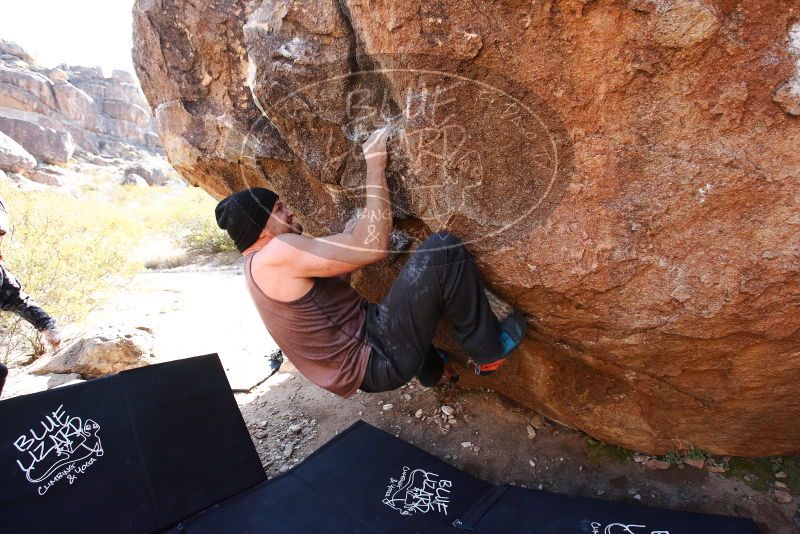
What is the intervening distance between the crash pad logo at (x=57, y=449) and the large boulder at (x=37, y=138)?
95.5ft

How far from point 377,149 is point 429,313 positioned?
70cm

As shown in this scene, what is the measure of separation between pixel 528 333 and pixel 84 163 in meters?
33.0

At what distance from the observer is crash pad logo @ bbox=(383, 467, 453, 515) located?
200 cm

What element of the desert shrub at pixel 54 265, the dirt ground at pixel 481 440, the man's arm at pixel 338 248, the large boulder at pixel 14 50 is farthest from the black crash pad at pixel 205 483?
the large boulder at pixel 14 50

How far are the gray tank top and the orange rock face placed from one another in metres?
0.42

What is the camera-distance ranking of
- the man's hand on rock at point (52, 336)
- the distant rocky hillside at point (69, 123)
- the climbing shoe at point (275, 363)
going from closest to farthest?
the man's hand on rock at point (52, 336)
the climbing shoe at point (275, 363)
the distant rocky hillside at point (69, 123)

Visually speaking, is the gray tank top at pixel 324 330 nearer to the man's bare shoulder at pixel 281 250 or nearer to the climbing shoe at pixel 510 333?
the man's bare shoulder at pixel 281 250

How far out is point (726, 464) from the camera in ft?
6.97

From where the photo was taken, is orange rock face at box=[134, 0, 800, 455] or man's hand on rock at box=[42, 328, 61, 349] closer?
orange rock face at box=[134, 0, 800, 455]

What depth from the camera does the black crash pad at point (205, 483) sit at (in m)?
1.83

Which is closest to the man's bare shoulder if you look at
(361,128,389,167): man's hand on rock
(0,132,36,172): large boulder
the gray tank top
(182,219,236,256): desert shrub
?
the gray tank top

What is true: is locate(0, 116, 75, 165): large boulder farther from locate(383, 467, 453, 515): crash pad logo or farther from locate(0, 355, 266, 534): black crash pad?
locate(383, 467, 453, 515): crash pad logo

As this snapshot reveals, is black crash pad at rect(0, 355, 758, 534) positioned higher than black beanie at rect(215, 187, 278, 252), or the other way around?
black beanie at rect(215, 187, 278, 252)

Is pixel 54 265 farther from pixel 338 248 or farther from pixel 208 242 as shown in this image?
pixel 208 242
